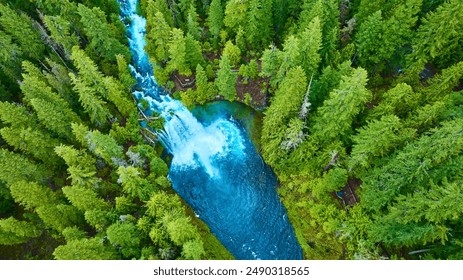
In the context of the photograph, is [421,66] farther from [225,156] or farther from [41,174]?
[41,174]

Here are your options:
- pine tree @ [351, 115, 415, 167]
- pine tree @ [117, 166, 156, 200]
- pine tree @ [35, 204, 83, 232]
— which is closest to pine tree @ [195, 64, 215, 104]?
pine tree @ [117, 166, 156, 200]

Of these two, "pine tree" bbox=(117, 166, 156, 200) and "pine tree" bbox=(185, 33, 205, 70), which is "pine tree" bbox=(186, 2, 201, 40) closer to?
"pine tree" bbox=(185, 33, 205, 70)

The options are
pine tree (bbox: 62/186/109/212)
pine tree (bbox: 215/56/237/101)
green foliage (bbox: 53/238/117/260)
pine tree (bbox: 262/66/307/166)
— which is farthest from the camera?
pine tree (bbox: 215/56/237/101)

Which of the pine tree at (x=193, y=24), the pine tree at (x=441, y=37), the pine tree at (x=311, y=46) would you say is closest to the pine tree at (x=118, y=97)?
the pine tree at (x=193, y=24)

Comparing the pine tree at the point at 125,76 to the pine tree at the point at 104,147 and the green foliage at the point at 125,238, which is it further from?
the green foliage at the point at 125,238

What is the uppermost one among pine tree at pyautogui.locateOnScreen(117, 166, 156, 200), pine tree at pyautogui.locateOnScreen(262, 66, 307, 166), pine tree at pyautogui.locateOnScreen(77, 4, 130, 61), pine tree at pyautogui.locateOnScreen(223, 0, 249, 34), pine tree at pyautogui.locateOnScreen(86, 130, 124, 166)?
pine tree at pyautogui.locateOnScreen(223, 0, 249, 34)

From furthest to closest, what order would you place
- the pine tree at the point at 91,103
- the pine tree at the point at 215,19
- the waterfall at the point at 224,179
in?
the pine tree at the point at 215,19
the waterfall at the point at 224,179
the pine tree at the point at 91,103

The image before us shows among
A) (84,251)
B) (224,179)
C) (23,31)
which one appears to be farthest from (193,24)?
(84,251)
